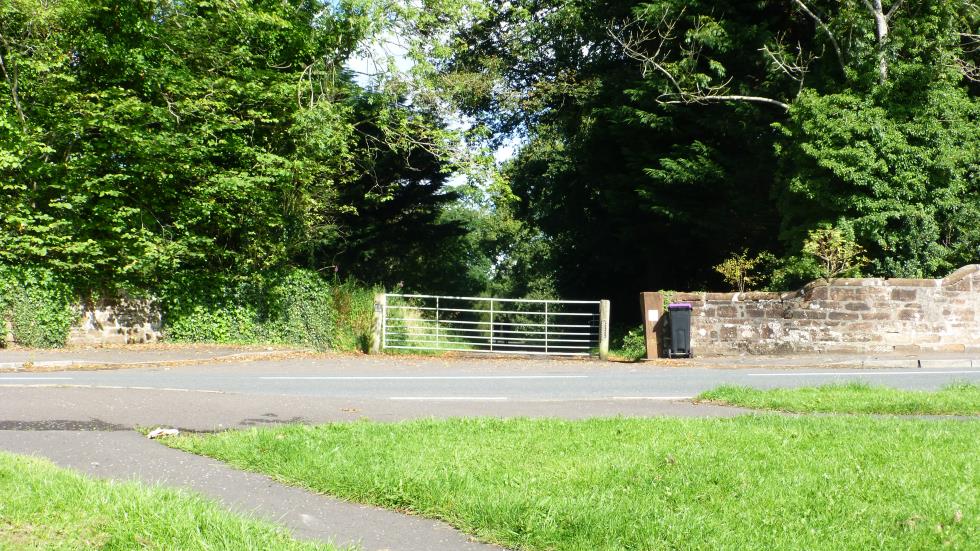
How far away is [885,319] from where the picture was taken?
18609 millimetres

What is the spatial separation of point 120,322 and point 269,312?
330 cm

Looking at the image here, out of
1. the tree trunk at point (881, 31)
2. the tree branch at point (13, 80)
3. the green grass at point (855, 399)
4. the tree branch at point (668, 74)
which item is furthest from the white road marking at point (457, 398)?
the tree trunk at point (881, 31)

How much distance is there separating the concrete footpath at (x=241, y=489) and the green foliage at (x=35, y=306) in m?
11.7

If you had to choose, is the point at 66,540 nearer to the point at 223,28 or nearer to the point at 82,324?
the point at 82,324

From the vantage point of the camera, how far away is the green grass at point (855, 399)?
9773 mm

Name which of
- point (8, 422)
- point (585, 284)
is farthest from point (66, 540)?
point (585, 284)

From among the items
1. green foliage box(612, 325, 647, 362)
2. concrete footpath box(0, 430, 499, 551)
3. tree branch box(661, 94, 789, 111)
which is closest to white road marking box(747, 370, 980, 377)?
green foliage box(612, 325, 647, 362)

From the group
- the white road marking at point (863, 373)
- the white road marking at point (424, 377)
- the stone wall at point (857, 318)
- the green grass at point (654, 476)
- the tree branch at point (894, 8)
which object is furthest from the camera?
the tree branch at point (894, 8)

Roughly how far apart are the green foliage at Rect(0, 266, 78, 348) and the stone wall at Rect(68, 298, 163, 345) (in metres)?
0.49

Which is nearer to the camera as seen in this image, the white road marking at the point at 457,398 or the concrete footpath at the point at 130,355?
the white road marking at the point at 457,398

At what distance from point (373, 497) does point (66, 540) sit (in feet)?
6.39

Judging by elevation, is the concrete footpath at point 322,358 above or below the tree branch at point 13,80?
below

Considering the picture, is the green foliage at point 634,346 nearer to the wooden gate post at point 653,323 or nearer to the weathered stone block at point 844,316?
the wooden gate post at point 653,323

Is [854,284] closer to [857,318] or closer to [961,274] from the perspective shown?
[857,318]
